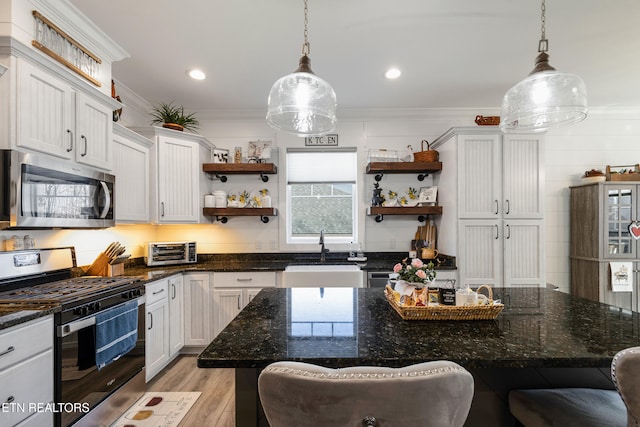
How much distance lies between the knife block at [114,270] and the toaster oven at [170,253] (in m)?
0.57

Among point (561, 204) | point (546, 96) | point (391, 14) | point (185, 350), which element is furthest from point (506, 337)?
point (561, 204)

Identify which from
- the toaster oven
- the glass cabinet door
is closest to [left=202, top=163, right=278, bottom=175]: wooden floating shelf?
the toaster oven

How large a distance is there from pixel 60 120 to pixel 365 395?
2.38 m

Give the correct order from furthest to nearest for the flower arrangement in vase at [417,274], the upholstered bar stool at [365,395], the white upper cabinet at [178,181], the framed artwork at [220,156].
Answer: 1. the framed artwork at [220,156]
2. the white upper cabinet at [178,181]
3. the flower arrangement in vase at [417,274]
4. the upholstered bar stool at [365,395]

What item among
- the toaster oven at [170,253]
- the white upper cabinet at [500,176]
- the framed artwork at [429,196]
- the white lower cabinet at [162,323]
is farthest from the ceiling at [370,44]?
the white lower cabinet at [162,323]

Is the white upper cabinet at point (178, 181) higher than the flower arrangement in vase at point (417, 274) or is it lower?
higher

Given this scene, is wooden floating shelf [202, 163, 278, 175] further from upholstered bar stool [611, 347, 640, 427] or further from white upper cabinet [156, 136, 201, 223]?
upholstered bar stool [611, 347, 640, 427]

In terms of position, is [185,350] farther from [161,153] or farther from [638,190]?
[638,190]

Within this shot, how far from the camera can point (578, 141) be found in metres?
3.64

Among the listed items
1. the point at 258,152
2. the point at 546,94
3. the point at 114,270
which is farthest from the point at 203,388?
the point at 546,94

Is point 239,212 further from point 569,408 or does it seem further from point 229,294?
point 569,408

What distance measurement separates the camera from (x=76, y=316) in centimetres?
163

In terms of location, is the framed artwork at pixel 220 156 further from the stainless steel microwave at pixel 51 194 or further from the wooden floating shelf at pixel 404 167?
the wooden floating shelf at pixel 404 167

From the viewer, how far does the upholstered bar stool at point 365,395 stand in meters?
0.67
